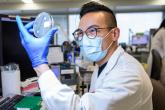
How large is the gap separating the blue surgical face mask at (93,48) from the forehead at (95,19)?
0.06 meters

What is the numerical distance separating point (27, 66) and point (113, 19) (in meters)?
0.91

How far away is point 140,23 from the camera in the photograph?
10484mm

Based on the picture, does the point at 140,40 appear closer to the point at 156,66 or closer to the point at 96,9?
the point at 156,66

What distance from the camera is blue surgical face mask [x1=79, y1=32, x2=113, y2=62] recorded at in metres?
1.24

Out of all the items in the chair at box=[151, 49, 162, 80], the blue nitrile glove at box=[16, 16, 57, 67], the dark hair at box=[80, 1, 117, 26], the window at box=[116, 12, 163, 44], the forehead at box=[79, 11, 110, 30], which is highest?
the window at box=[116, 12, 163, 44]

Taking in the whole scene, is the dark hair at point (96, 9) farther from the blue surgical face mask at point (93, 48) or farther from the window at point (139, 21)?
the window at point (139, 21)

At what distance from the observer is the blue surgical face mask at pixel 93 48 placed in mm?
1240

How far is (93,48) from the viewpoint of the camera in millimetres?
1283

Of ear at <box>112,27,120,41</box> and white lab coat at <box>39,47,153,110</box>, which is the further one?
ear at <box>112,27,120,41</box>

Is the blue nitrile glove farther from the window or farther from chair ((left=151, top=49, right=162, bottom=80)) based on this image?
the window

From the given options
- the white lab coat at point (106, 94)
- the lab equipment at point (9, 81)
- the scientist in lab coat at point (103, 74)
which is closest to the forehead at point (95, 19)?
the scientist in lab coat at point (103, 74)

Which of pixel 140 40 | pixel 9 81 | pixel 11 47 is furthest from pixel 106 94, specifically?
pixel 140 40

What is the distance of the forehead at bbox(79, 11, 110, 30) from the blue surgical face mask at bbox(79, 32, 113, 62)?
0.20 feet

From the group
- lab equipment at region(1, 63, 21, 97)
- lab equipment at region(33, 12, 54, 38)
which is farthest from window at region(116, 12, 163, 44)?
lab equipment at region(33, 12, 54, 38)
